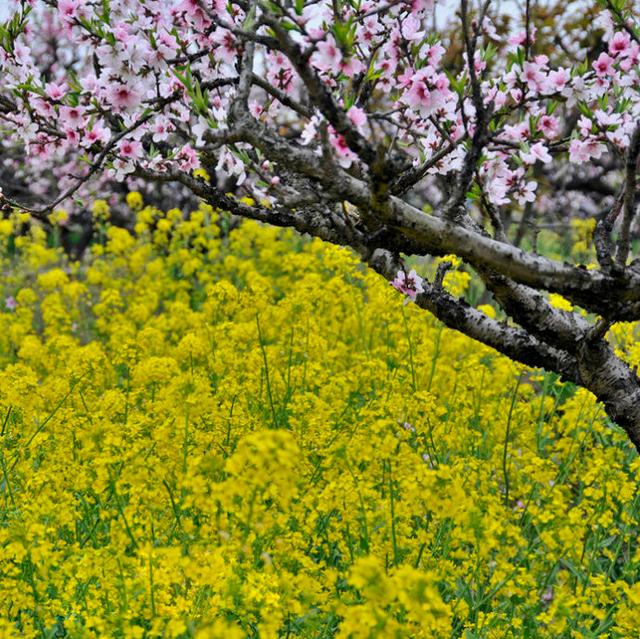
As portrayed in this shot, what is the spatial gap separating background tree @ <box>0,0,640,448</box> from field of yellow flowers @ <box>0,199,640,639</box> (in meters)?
0.66

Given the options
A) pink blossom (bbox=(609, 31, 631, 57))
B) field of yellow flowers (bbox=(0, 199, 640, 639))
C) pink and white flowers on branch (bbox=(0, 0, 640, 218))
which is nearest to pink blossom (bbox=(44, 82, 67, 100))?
pink and white flowers on branch (bbox=(0, 0, 640, 218))

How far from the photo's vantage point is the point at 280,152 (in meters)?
3.04

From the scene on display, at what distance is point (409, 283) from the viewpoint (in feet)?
13.6

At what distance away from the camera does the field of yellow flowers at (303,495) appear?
2818 millimetres

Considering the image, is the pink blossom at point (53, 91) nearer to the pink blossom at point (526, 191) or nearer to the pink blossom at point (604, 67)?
the pink blossom at point (526, 191)

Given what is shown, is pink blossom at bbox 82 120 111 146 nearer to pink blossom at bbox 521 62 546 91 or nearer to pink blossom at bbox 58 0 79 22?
pink blossom at bbox 58 0 79 22

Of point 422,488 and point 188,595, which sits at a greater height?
point 422,488

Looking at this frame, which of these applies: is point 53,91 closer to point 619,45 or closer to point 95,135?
point 95,135

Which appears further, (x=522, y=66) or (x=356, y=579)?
(x=522, y=66)

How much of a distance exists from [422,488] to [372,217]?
1.12 metres

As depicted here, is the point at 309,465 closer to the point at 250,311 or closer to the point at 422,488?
the point at 422,488

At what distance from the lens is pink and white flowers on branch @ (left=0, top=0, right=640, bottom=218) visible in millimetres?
3102

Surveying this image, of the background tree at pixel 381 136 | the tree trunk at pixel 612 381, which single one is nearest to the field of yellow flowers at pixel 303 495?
the tree trunk at pixel 612 381

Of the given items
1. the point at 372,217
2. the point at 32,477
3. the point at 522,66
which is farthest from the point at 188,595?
the point at 522,66
